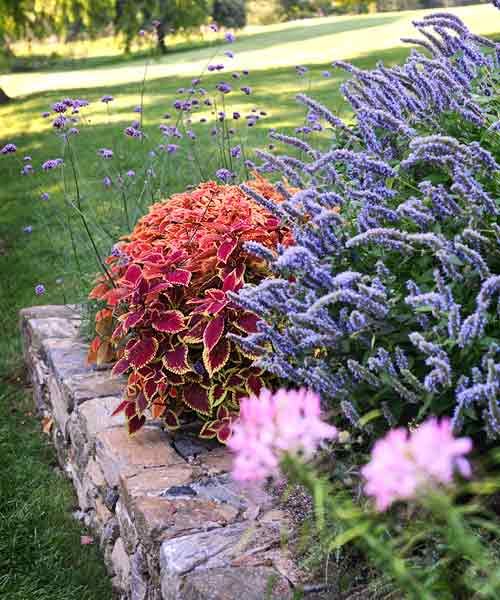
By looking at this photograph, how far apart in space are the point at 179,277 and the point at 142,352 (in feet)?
0.95

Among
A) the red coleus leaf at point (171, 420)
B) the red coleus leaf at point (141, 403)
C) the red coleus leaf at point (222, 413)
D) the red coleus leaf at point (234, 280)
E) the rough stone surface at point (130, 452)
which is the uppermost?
the red coleus leaf at point (234, 280)

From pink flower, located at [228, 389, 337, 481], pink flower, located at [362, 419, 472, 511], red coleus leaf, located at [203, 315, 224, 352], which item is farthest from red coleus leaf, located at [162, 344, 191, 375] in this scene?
pink flower, located at [362, 419, 472, 511]

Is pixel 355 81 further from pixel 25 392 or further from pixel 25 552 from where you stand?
pixel 25 392

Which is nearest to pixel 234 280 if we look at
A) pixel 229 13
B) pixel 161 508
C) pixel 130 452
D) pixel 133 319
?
pixel 133 319

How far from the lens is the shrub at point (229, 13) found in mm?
35812

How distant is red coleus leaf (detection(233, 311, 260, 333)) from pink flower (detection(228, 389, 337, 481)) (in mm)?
1452

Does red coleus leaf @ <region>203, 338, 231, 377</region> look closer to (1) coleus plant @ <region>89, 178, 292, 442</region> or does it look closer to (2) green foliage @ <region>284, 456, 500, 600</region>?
(1) coleus plant @ <region>89, 178, 292, 442</region>

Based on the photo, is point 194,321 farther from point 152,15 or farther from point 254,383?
point 152,15

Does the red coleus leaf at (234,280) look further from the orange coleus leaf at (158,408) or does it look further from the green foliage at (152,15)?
the green foliage at (152,15)

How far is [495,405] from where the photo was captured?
150cm

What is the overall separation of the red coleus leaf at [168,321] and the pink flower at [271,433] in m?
1.57

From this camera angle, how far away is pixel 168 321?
2.75 m

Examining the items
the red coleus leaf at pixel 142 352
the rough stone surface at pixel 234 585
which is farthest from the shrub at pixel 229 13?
the rough stone surface at pixel 234 585

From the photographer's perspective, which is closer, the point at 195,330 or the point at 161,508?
the point at 161,508
